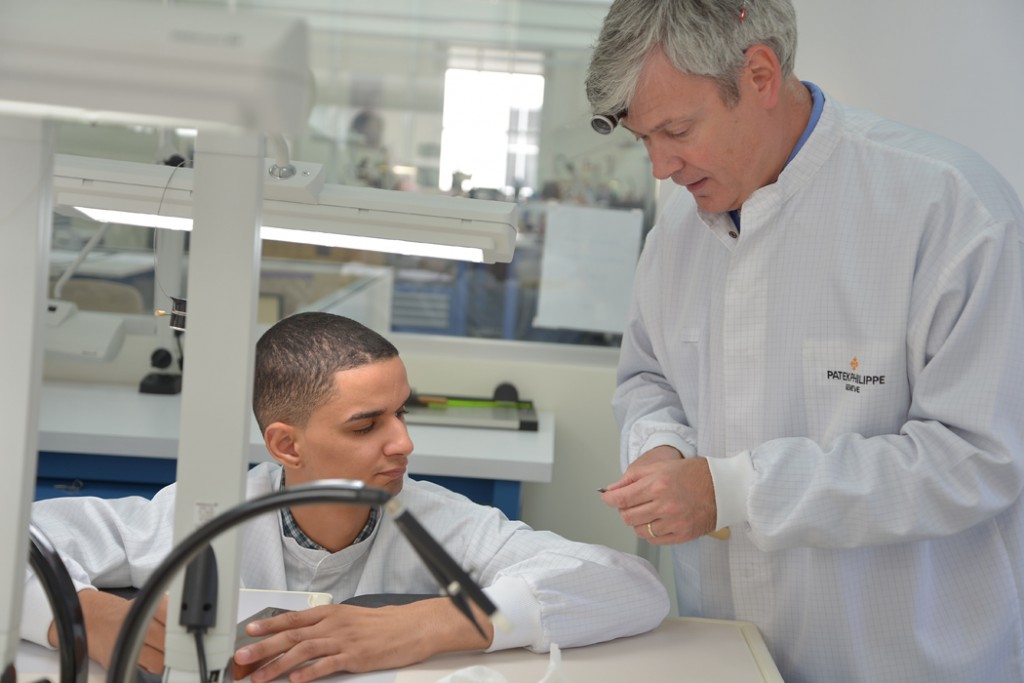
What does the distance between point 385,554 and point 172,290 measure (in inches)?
59.6

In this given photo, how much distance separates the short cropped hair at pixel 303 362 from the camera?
1.35m

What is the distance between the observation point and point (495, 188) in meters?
3.04

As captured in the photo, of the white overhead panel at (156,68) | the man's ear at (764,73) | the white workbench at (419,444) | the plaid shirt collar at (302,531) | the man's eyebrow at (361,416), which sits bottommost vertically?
the white workbench at (419,444)

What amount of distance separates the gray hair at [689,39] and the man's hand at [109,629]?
2.64 feet

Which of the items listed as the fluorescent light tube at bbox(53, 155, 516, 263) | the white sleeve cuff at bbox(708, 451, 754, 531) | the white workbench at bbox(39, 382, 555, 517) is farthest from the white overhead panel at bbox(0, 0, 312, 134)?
the white workbench at bbox(39, 382, 555, 517)

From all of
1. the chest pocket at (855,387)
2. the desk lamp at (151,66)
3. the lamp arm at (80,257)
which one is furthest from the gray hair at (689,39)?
A: the lamp arm at (80,257)

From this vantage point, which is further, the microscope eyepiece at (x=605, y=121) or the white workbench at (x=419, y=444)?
the white workbench at (x=419, y=444)

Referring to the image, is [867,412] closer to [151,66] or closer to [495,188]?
[151,66]

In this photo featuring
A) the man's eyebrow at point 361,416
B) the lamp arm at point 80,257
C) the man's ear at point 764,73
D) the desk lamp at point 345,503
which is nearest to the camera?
the desk lamp at point 345,503

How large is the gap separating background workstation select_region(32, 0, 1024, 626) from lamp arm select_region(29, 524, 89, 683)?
1.95m

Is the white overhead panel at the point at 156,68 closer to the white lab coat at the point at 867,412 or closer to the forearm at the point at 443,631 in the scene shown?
the forearm at the point at 443,631

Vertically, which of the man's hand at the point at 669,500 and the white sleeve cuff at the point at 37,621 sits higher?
the man's hand at the point at 669,500

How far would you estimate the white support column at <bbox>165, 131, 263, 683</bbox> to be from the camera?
70cm

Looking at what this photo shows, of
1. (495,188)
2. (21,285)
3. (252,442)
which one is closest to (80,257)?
(252,442)
